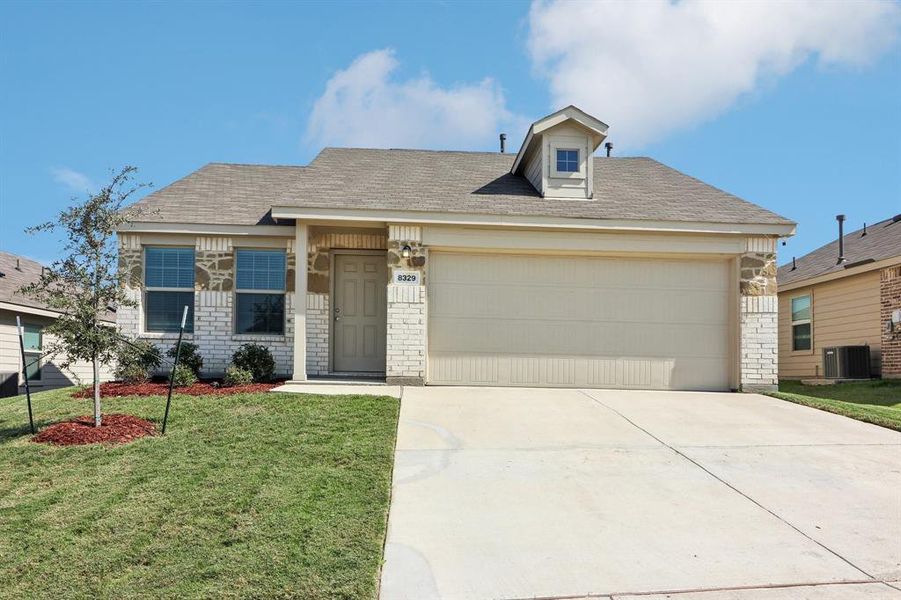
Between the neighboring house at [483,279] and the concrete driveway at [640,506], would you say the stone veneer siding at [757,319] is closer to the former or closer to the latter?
the neighboring house at [483,279]

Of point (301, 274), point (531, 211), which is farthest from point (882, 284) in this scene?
point (301, 274)

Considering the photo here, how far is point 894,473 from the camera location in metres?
6.96

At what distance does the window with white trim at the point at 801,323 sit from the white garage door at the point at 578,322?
750 centimetres

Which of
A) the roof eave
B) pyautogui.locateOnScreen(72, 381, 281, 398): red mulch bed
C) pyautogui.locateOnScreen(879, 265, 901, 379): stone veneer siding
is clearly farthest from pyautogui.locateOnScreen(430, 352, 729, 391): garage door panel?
the roof eave

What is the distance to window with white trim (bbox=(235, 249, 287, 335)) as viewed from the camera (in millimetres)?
12625

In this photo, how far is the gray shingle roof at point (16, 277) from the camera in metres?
15.0

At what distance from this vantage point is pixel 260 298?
12.6 metres

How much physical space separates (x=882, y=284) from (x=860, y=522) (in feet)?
37.4

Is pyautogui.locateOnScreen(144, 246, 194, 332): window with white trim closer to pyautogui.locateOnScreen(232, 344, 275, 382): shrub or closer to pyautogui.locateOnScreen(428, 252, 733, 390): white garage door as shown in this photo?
→ pyautogui.locateOnScreen(232, 344, 275, 382): shrub

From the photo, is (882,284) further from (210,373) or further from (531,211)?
(210,373)

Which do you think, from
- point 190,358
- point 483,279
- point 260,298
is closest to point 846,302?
point 483,279

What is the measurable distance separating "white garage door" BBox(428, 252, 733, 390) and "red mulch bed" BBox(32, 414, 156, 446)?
193 inches

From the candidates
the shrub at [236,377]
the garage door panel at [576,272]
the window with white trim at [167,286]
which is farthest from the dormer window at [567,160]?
the window with white trim at [167,286]

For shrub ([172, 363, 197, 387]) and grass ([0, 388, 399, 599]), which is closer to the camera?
grass ([0, 388, 399, 599])
